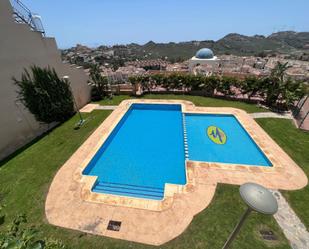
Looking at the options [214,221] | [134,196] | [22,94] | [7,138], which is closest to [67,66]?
[22,94]

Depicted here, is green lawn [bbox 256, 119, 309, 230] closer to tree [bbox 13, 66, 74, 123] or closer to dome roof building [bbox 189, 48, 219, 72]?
tree [bbox 13, 66, 74, 123]

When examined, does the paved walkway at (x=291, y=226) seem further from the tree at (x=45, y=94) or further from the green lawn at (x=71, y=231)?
the tree at (x=45, y=94)

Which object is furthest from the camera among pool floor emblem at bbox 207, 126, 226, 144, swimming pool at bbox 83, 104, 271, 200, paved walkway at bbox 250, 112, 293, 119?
paved walkway at bbox 250, 112, 293, 119

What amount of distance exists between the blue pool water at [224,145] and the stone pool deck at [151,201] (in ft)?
3.35

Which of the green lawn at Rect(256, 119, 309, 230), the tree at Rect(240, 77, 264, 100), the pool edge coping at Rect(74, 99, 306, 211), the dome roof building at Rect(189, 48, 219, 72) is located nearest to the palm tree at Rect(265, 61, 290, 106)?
the tree at Rect(240, 77, 264, 100)

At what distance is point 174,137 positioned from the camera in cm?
1612

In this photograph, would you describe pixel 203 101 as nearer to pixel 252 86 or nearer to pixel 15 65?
pixel 252 86

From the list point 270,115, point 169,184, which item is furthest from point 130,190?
point 270,115

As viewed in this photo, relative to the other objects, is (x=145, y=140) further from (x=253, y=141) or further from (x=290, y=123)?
(x=290, y=123)

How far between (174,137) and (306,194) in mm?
9545

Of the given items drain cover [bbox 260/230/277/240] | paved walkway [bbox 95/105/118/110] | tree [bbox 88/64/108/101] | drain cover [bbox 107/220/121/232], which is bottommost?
paved walkway [bbox 95/105/118/110]

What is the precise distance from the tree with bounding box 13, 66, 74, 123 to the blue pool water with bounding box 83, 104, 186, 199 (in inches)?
241

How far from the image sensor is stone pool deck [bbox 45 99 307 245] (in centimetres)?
800

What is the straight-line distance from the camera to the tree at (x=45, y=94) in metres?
14.7
